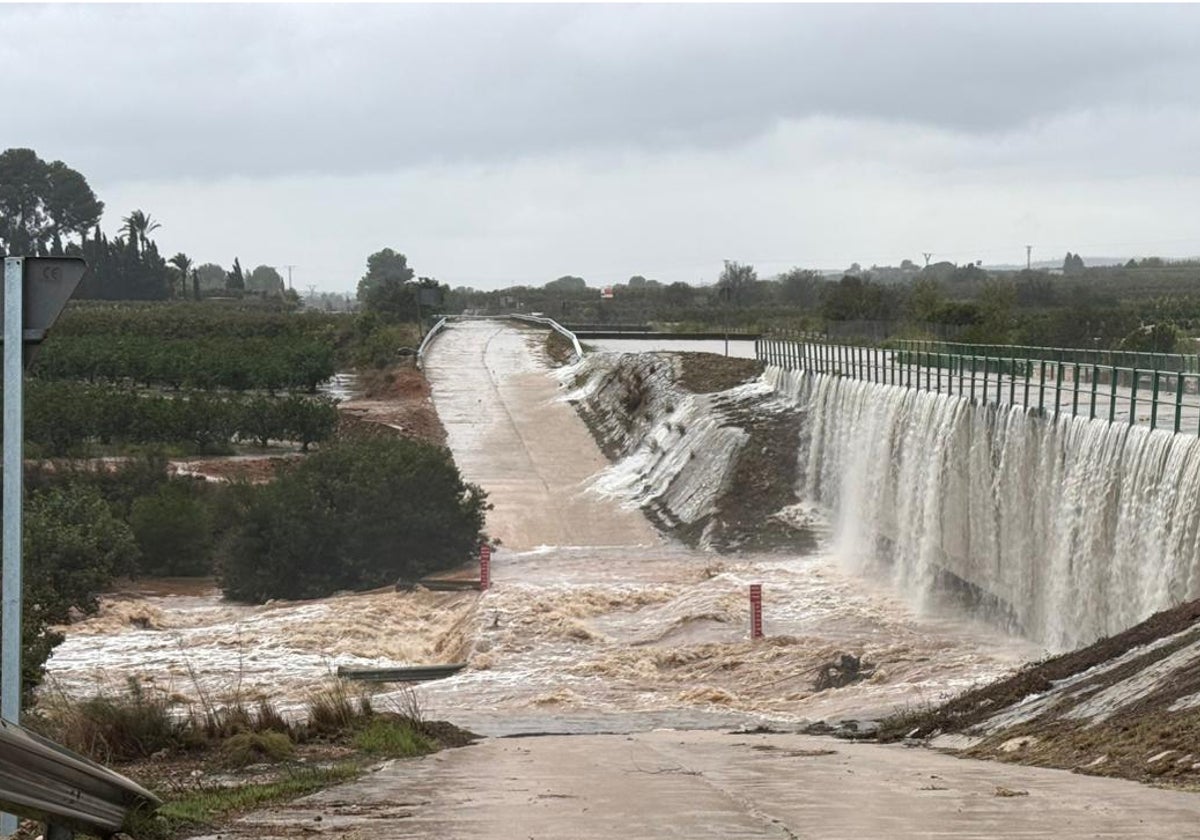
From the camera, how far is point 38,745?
6.96 metres

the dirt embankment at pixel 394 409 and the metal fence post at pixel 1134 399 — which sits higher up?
the metal fence post at pixel 1134 399

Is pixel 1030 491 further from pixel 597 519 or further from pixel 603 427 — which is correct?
pixel 603 427

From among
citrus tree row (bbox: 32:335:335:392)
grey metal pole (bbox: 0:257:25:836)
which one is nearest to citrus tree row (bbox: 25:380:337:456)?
citrus tree row (bbox: 32:335:335:392)

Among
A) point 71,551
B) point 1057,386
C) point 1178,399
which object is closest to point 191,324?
point 71,551

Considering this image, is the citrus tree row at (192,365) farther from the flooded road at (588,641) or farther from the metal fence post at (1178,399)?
the metal fence post at (1178,399)

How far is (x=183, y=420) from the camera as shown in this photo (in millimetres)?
62188

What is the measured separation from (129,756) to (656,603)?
23689 mm

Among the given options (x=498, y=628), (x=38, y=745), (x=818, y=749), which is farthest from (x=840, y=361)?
(x=38, y=745)

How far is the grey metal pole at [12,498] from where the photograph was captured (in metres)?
8.31

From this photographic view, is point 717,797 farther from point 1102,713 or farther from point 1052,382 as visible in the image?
point 1052,382

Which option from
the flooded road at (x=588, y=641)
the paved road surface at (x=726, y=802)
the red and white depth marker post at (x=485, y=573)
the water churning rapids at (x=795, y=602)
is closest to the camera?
the paved road surface at (x=726, y=802)

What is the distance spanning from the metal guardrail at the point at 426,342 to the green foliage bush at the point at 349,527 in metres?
36.5

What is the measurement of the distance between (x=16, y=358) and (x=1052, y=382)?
26015 mm

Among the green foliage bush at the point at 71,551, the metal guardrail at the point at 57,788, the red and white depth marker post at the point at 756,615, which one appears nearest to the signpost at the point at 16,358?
the metal guardrail at the point at 57,788
